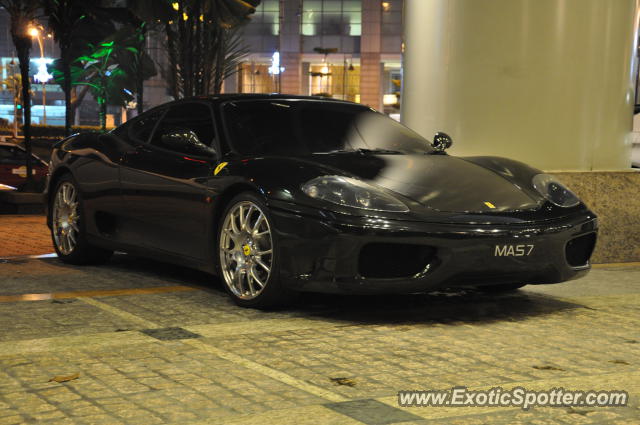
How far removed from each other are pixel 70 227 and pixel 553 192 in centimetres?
348

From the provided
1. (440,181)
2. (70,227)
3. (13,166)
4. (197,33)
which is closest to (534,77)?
(440,181)

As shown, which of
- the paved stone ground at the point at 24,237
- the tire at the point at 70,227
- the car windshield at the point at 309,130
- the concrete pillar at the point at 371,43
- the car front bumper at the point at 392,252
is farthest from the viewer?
the concrete pillar at the point at 371,43

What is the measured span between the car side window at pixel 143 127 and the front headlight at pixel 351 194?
1.89 metres

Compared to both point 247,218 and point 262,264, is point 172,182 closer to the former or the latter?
point 247,218

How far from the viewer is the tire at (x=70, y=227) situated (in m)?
7.17

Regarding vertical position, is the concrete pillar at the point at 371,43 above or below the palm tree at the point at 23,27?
above

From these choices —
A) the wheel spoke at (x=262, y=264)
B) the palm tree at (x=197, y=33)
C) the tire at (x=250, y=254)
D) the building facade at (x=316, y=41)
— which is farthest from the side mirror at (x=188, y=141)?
the building facade at (x=316, y=41)

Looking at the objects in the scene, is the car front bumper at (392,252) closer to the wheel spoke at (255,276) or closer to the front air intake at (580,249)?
the wheel spoke at (255,276)

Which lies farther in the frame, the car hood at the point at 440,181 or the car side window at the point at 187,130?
the car side window at the point at 187,130

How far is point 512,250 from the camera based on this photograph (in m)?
5.19

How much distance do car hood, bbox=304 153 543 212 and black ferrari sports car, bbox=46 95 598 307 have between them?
12 mm

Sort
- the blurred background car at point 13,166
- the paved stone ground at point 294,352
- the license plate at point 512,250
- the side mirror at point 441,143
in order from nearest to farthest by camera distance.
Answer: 1. the paved stone ground at point 294,352
2. the license plate at point 512,250
3. the side mirror at point 441,143
4. the blurred background car at point 13,166

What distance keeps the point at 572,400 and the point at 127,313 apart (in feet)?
8.51

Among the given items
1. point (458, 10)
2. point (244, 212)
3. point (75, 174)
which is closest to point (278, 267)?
point (244, 212)
